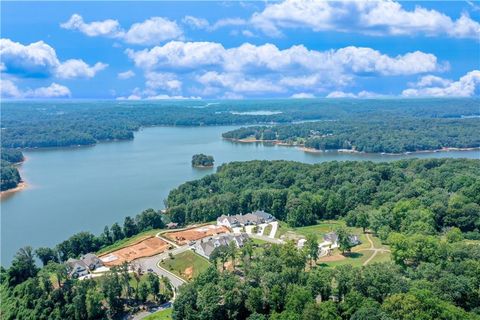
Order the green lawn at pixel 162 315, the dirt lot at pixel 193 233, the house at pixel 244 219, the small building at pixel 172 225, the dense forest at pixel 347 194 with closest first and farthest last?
the green lawn at pixel 162 315, the dense forest at pixel 347 194, the dirt lot at pixel 193 233, the house at pixel 244 219, the small building at pixel 172 225

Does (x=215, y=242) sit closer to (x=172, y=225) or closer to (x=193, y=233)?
(x=193, y=233)

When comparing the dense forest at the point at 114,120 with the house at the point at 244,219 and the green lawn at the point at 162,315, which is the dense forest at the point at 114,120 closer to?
the house at the point at 244,219

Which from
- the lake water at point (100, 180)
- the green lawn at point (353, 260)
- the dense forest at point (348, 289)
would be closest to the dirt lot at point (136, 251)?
the lake water at point (100, 180)

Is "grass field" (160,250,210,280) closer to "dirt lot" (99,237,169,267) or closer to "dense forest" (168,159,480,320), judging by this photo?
"dirt lot" (99,237,169,267)

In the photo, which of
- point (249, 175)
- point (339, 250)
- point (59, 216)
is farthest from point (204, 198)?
point (339, 250)

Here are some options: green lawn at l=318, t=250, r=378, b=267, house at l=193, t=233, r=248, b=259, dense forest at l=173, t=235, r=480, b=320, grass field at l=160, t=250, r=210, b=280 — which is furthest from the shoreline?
green lawn at l=318, t=250, r=378, b=267

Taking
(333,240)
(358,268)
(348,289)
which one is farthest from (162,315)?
(333,240)
